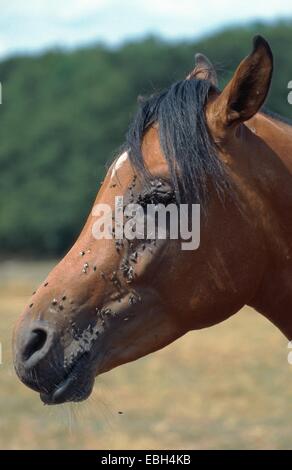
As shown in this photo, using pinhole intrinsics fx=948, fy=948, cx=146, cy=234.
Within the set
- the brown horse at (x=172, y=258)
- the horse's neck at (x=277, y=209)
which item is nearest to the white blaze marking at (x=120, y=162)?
the brown horse at (x=172, y=258)

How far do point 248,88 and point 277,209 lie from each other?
0.44 metres

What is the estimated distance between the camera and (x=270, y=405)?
36.2 feet

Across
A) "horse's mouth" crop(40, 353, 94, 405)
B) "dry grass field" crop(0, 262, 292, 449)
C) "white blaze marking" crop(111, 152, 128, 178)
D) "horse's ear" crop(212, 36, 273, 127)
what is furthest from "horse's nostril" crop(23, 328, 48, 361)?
"dry grass field" crop(0, 262, 292, 449)

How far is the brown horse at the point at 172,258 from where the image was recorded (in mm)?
3191

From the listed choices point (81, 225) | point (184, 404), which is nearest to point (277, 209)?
point (184, 404)

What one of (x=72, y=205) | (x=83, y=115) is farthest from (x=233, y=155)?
(x=83, y=115)

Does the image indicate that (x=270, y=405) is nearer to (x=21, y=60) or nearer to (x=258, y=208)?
(x=258, y=208)

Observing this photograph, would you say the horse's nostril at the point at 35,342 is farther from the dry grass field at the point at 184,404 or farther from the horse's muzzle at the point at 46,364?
the dry grass field at the point at 184,404

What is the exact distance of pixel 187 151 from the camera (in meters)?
3.25

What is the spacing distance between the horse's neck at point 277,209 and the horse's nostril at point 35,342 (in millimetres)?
780

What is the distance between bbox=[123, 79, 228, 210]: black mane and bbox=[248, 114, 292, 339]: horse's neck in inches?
6.8
